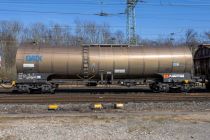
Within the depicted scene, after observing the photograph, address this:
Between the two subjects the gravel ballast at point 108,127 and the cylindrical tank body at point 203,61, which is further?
the cylindrical tank body at point 203,61

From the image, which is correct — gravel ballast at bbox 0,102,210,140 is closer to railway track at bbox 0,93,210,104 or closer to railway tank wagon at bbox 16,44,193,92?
railway track at bbox 0,93,210,104

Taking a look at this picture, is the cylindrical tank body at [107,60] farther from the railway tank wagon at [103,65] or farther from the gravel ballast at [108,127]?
the gravel ballast at [108,127]

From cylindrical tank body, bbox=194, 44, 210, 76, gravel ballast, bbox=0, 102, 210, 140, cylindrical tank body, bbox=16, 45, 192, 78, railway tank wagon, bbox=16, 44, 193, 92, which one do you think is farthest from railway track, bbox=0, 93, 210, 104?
cylindrical tank body, bbox=194, 44, 210, 76

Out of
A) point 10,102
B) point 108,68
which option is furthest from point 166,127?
point 108,68

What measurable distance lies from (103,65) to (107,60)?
49cm

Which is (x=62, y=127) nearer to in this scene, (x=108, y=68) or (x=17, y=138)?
(x=17, y=138)

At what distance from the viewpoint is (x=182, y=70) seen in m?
26.1

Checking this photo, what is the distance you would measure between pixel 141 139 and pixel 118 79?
18.0 meters

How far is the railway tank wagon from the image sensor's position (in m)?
24.8

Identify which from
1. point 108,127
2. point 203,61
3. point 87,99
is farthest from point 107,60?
point 108,127

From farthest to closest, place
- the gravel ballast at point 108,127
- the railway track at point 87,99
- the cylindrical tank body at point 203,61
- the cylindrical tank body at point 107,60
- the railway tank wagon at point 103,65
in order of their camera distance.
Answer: the cylindrical tank body at point 203,61 < the cylindrical tank body at point 107,60 < the railway tank wagon at point 103,65 < the railway track at point 87,99 < the gravel ballast at point 108,127

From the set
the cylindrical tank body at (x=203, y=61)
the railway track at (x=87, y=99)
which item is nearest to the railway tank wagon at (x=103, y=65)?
the cylindrical tank body at (x=203, y=61)

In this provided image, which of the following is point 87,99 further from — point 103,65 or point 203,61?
point 203,61

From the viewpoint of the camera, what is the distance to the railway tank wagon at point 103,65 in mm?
24750
